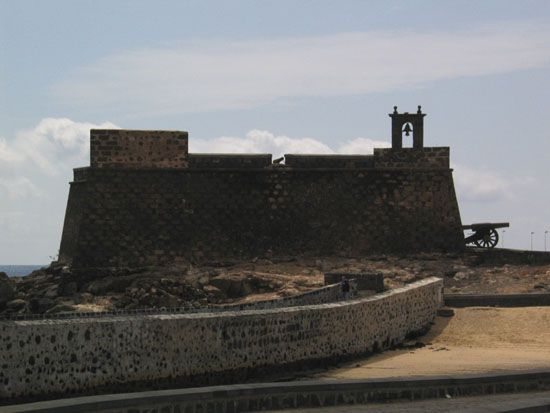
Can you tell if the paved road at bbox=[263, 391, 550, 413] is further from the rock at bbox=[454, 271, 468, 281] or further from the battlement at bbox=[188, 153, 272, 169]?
the battlement at bbox=[188, 153, 272, 169]

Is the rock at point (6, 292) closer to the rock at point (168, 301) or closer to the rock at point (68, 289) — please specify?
the rock at point (68, 289)

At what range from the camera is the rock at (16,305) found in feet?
88.8

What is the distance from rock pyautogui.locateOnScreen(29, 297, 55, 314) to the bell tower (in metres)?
10.5

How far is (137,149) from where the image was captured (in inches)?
1212

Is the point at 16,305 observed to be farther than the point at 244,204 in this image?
No

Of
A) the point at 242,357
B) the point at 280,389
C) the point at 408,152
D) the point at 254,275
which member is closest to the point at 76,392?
the point at 280,389

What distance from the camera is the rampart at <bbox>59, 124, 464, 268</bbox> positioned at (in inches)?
1198

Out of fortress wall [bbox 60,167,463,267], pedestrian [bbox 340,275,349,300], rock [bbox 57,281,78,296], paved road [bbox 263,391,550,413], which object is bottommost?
paved road [bbox 263,391,550,413]

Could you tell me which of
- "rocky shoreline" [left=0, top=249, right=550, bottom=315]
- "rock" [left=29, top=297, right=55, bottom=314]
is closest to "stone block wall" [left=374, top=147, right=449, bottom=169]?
"rocky shoreline" [left=0, top=249, right=550, bottom=315]

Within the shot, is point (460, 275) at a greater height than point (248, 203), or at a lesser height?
lesser

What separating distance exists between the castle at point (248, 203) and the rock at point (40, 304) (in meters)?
2.60

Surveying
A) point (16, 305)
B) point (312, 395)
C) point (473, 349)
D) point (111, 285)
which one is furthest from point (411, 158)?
point (312, 395)

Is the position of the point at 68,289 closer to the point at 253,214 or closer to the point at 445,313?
the point at 253,214

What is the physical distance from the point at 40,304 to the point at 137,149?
18.0ft
